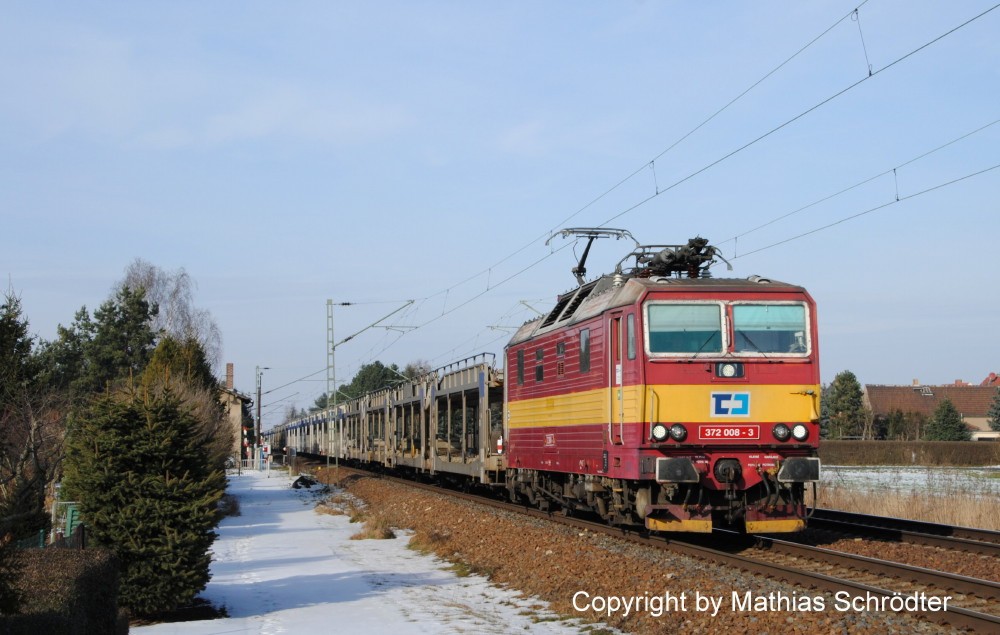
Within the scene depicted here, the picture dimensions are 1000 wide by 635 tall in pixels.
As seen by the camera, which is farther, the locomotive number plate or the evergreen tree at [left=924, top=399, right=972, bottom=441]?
the evergreen tree at [left=924, top=399, right=972, bottom=441]

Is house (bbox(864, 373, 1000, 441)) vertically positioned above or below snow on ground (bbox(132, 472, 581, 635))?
above

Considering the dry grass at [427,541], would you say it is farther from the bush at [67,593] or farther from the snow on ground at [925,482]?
the bush at [67,593]

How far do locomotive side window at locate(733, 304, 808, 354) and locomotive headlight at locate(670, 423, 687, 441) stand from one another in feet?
4.41

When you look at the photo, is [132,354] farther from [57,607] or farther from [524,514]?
[57,607]

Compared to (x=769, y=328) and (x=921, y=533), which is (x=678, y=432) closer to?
(x=769, y=328)

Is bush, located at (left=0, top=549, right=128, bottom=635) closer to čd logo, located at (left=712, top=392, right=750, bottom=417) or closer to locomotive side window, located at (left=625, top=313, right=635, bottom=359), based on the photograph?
locomotive side window, located at (left=625, top=313, right=635, bottom=359)

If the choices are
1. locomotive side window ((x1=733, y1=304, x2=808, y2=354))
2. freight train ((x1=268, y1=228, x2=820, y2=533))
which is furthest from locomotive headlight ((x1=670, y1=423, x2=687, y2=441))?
locomotive side window ((x1=733, y1=304, x2=808, y2=354))

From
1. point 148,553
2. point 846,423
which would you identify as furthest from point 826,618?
point 846,423

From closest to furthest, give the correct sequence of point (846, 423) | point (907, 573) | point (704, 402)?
point (907, 573)
point (704, 402)
point (846, 423)

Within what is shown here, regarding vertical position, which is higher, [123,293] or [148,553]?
[123,293]

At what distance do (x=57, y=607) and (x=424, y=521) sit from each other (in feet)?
43.4

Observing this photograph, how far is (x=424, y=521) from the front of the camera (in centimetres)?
2036

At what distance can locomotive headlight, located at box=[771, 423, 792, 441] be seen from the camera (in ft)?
44.1

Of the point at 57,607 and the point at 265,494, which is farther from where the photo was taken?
the point at 265,494
